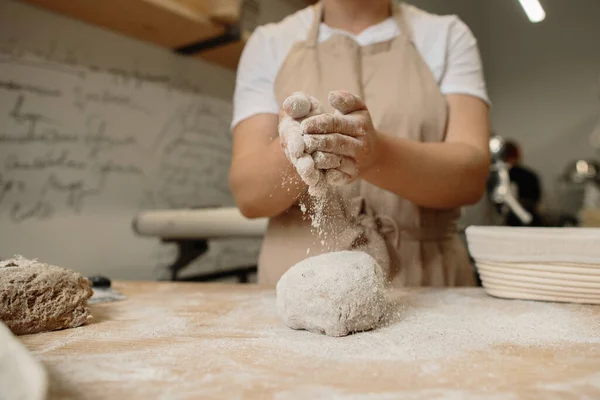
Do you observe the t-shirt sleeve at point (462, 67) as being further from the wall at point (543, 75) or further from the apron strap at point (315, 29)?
the wall at point (543, 75)

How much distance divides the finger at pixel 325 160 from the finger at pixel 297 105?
0.07 metres

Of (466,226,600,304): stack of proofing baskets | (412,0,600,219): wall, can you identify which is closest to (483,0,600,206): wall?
(412,0,600,219): wall

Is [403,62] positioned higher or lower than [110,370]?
higher

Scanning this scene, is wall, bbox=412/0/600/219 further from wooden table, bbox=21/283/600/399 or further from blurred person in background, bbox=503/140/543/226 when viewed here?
wooden table, bbox=21/283/600/399

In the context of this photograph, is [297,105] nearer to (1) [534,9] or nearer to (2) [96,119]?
(1) [534,9]

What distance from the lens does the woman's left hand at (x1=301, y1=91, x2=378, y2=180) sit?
27.0 inches

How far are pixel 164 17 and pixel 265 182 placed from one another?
1.23 metres

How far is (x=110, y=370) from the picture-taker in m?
0.53

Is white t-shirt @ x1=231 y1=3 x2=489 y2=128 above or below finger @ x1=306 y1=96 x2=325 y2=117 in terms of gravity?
above

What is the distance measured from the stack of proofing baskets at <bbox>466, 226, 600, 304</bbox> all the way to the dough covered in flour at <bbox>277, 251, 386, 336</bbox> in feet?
0.84

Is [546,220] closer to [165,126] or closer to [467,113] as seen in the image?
[467,113]

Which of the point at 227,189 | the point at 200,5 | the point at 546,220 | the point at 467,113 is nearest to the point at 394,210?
the point at 467,113

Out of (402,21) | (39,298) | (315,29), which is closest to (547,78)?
(402,21)

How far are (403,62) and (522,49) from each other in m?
3.46
